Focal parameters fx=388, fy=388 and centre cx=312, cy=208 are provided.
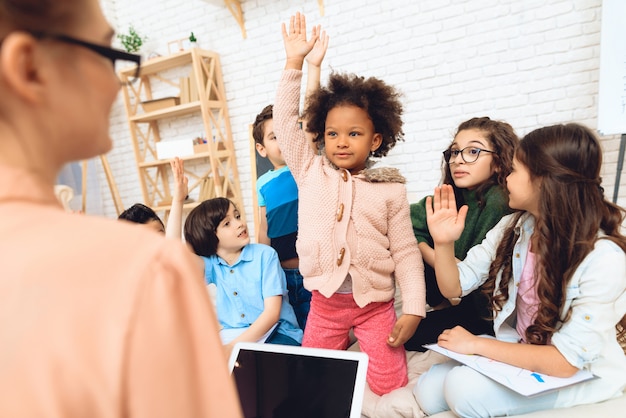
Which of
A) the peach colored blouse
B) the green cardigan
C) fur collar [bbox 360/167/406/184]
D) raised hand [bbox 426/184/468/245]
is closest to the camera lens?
the peach colored blouse

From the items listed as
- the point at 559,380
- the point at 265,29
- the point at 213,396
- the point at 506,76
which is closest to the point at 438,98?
the point at 506,76

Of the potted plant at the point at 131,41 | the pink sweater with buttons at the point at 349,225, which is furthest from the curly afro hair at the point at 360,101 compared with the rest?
the potted plant at the point at 131,41

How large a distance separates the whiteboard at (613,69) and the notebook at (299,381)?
189 cm

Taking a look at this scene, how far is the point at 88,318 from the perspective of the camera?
0.26 m

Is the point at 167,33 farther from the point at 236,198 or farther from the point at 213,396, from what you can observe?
the point at 213,396

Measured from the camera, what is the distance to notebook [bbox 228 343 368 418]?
92 cm

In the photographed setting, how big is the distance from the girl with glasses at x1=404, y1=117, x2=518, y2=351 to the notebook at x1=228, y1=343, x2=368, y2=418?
0.62 meters

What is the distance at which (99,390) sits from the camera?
0.26 meters

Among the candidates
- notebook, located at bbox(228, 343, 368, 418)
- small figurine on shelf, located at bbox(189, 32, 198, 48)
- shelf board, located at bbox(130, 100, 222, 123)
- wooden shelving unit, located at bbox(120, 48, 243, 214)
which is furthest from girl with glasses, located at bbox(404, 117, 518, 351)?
small figurine on shelf, located at bbox(189, 32, 198, 48)

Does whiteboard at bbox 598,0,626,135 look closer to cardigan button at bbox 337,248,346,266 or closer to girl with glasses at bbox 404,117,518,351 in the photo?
girl with glasses at bbox 404,117,518,351

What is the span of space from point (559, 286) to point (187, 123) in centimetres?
318

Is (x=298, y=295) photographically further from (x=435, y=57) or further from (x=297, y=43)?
(x=435, y=57)

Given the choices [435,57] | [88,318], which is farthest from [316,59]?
[435,57]

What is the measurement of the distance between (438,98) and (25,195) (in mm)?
2654
